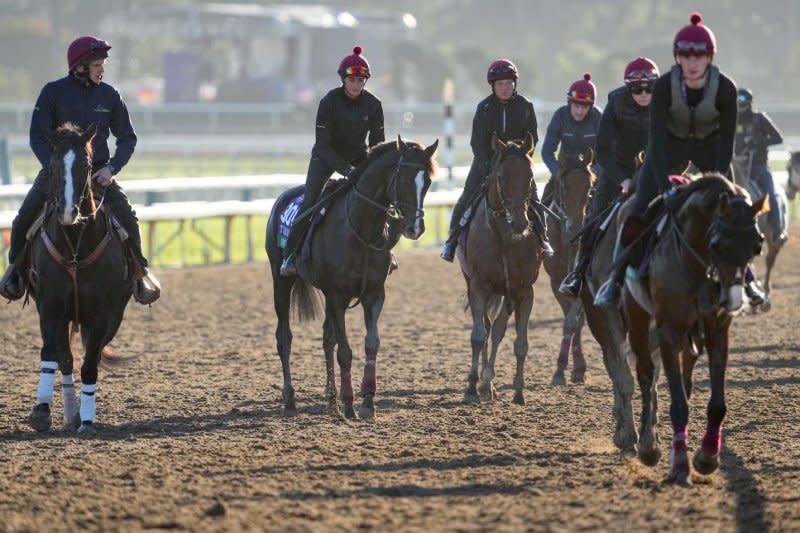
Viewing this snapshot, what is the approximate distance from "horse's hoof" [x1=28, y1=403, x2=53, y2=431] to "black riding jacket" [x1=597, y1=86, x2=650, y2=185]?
386cm

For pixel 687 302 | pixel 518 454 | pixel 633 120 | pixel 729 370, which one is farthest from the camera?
pixel 729 370

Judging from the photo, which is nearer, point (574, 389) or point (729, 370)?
point (574, 389)

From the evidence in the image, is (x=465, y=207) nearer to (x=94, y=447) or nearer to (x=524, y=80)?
(x=94, y=447)

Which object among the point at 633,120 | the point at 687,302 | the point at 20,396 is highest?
the point at 633,120

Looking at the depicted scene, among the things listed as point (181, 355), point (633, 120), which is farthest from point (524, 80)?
point (633, 120)

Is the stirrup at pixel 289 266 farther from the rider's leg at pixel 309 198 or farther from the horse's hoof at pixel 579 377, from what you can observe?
the horse's hoof at pixel 579 377

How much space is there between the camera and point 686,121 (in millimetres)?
8453

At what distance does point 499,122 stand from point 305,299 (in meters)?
2.03

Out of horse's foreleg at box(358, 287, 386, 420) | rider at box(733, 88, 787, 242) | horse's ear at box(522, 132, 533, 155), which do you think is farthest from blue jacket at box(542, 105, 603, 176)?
rider at box(733, 88, 787, 242)

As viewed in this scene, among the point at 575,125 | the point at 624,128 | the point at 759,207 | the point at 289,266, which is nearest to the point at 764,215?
the point at 575,125

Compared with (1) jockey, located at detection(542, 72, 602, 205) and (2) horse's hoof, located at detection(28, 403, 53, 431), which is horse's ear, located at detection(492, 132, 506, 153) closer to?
(1) jockey, located at detection(542, 72, 602, 205)

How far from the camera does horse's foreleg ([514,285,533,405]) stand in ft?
36.8

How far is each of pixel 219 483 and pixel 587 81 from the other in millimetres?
5999

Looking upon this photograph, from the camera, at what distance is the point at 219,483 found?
26.7ft
